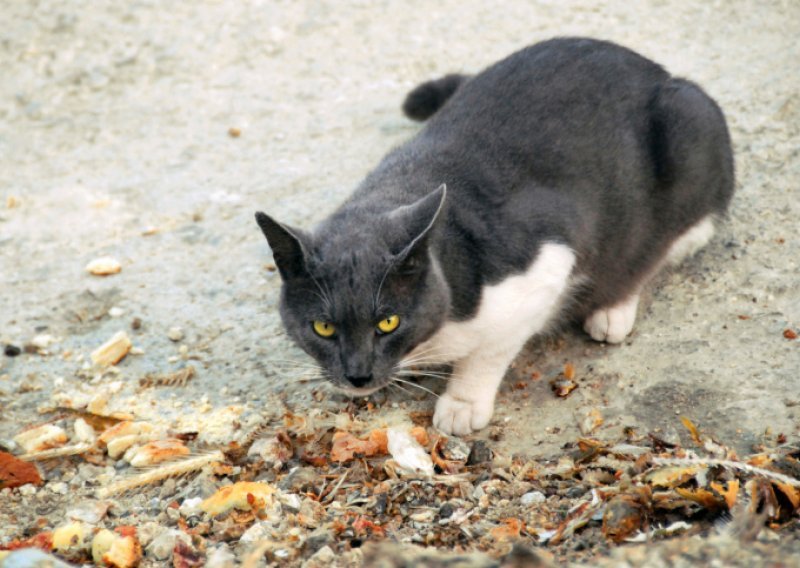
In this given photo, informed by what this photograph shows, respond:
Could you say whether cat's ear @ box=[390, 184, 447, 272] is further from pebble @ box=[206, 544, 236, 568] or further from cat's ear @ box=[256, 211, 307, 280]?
pebble @ box=[206, 544, 236, 568]

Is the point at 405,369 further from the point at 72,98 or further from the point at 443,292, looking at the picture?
the point at 72,98

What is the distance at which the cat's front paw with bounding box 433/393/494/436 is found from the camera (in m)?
3.47

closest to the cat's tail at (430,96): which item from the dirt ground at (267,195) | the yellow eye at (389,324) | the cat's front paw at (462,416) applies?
the dirt ground at (267,195)

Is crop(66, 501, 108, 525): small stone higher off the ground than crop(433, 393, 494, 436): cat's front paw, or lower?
higher

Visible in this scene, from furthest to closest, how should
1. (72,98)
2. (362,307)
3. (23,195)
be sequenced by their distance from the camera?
(72,98), (23,195), (362,307)

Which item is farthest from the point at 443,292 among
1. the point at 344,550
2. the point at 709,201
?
the point at 709,201

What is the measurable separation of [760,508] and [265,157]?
3.76 meters

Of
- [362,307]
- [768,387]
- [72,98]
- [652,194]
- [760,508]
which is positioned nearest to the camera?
[760,508]

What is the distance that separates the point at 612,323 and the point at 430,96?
1821 millimetres

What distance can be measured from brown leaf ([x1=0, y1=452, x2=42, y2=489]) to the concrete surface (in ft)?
1.41

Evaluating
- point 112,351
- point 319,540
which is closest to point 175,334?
point 112,351

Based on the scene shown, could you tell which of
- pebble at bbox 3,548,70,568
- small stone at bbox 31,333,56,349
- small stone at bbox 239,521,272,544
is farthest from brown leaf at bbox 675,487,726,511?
small stone at bbox 31,333,56,349

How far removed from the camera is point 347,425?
3420mm

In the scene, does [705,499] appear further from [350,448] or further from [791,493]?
[350,448]
